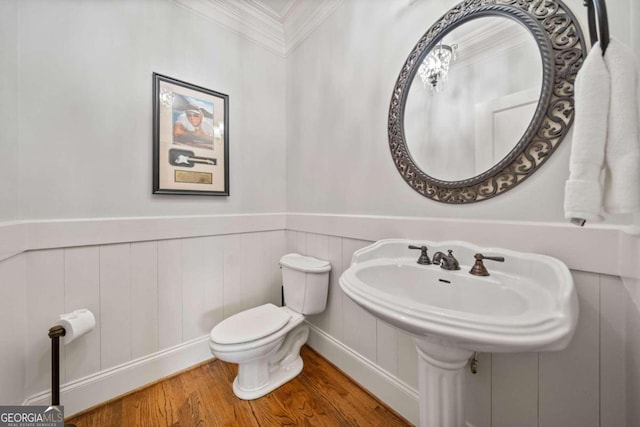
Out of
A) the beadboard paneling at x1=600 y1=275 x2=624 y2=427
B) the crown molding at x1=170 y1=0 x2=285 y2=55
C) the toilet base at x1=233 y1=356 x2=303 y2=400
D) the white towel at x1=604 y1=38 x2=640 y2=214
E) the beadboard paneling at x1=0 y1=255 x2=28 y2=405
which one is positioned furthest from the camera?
the crown molding at x1=170 y1=0 x2=285 y2=55

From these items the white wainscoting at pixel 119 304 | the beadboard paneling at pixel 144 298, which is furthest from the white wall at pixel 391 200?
the beadboard paneling at pixel 144 298

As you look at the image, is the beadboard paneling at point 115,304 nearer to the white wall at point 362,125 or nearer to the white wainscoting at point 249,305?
the white wainscoting at point 249,305

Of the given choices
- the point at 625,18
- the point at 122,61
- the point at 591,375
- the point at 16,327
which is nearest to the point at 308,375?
the point at 591,375


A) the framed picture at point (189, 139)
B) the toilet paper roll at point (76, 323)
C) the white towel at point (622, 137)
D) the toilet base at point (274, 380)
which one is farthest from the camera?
the framed picture at point (189, 139)

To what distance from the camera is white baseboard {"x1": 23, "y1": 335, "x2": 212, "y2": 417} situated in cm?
112

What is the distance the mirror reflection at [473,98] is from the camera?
82cm

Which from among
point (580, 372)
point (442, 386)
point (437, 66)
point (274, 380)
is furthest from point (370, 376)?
point (437, 66)

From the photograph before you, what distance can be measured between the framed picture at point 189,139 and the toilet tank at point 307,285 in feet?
2.38

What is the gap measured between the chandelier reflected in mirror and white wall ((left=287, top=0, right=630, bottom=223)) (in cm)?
13

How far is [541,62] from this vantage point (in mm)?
778

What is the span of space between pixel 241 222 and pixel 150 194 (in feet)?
1.85

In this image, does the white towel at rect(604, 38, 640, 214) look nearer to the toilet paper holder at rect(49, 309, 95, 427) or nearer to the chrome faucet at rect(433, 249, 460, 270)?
the chrome faucet at rect(433, 249, 460, 270)

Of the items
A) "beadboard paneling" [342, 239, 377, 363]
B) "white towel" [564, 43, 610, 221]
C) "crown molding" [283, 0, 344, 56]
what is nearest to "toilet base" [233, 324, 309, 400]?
"beadboard paneling" [342, 239, 377, 363]

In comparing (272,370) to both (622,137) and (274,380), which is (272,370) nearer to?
(274,380)
